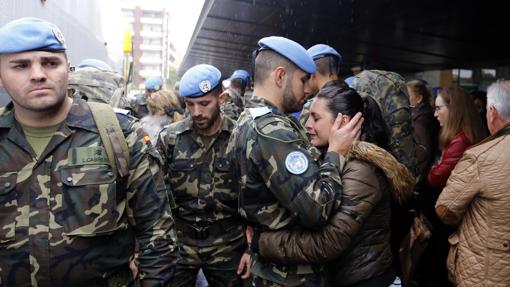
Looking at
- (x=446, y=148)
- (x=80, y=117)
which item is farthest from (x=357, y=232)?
(x=446, y=148)

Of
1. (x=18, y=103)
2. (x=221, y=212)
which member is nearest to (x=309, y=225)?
(x=221, y=212)

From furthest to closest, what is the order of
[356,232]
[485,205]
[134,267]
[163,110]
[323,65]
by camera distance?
[163,110]
[323,65]
[485,205]
[356,232]
[134,267]

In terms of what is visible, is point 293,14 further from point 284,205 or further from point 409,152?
point 284,205

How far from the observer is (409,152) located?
3619 millimetres

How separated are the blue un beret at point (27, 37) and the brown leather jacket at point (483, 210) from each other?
2.31 meters

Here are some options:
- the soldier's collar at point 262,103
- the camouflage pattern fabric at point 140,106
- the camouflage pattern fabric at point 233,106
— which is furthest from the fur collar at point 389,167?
the camouflage pattern fabric at point 140,106

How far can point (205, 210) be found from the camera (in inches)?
120

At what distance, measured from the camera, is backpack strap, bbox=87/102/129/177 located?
181 centimetres

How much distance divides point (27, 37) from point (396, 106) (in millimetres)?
2860

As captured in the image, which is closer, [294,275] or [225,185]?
[294,275]

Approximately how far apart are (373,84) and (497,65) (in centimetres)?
771

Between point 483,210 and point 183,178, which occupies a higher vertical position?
point 483,210

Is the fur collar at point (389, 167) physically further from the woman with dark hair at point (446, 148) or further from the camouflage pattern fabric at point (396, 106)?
the woman with dark hair at point (446, 148)

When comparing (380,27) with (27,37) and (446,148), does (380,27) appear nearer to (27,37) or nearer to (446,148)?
(446,148)
